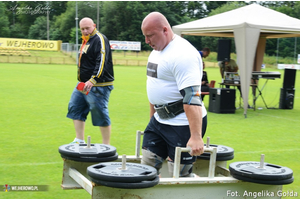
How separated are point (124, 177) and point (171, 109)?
2.42 feet

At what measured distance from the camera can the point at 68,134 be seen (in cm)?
736

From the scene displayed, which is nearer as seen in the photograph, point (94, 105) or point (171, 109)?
point (171, 109)

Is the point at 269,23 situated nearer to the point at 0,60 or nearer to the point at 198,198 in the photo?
the point at 198,198

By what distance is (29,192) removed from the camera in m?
4.23

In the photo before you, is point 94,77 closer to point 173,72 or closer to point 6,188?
point 6,188

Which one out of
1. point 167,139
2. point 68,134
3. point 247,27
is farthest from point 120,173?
point 247,27

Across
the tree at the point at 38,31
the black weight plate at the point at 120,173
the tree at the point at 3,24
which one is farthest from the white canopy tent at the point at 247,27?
the tree at the point at 38,31

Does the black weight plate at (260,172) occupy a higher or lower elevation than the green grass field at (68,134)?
higher

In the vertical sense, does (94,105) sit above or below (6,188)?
above

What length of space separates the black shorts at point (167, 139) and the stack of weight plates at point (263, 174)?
0.40 metres

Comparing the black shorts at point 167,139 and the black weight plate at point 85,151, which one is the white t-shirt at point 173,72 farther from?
the black weight plate at point 85,151

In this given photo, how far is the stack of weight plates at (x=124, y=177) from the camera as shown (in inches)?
119

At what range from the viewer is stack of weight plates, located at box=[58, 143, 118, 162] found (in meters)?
3.75

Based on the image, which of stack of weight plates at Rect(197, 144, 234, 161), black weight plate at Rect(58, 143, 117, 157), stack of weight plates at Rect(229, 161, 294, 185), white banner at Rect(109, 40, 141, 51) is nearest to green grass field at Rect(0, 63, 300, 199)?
black weight plate at Rect(58, 143, 117, 157)
